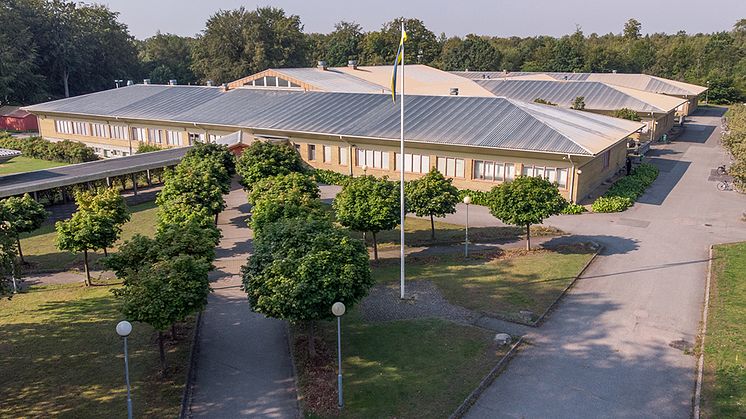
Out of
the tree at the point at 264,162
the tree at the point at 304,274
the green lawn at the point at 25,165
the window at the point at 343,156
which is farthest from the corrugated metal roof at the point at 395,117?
the tree at the point at 304,274

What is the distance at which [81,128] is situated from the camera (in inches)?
2141

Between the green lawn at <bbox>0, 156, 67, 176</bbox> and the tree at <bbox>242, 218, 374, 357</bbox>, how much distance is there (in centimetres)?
3910

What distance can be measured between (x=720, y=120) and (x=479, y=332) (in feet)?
235

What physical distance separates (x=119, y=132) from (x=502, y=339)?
1771 inches

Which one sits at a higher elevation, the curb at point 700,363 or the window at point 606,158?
the window at point 606,158

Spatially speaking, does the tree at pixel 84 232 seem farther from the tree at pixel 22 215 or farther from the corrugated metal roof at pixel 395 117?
the corrugated metal roof at pixel 395 117

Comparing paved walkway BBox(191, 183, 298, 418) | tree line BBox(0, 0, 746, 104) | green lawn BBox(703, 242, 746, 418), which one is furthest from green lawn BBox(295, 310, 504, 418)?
tree line BBox(0, 0, 746, 104)

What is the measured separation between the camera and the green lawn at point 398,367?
14.1m

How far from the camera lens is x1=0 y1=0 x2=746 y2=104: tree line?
3115 inches

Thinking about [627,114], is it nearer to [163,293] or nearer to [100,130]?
[100,130]

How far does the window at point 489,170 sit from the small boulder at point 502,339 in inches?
739

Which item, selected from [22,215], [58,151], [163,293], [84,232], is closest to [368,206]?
[163,293]

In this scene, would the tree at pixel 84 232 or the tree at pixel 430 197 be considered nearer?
the tree at pixel 84 232

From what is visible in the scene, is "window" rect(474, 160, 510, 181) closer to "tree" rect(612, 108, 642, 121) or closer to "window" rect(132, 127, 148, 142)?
"tree" rect(612, 108, 642, 121)
